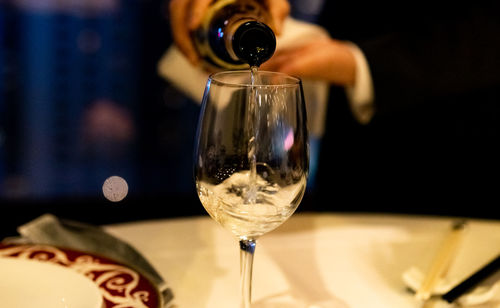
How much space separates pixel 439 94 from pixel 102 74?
2.07 meters

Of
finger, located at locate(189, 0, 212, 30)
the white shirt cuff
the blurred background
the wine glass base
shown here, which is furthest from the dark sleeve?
the blurred background

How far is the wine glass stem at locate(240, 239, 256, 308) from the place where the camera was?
1.93 ft

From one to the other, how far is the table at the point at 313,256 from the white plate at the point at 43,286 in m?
0.11

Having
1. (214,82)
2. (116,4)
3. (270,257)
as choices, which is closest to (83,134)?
(116,4)

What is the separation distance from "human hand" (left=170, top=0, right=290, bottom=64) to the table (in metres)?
0.26

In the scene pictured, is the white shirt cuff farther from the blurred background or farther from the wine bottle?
the blurred background

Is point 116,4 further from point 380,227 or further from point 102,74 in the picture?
point 380,227

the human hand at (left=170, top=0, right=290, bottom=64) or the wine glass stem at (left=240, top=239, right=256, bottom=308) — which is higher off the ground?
the human hand at (left=170, top=0, right=290, bottom=64)

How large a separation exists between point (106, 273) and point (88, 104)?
242 centimetres

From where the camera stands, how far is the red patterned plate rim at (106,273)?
593 millimetres

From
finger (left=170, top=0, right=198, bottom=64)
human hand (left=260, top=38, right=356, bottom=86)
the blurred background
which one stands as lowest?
the blurred background

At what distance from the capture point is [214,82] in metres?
0.56

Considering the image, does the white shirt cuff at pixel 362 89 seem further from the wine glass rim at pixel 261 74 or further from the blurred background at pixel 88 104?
the blurred background at pixel 88 104

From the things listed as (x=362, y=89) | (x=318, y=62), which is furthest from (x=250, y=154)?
(x=362, y=89)
